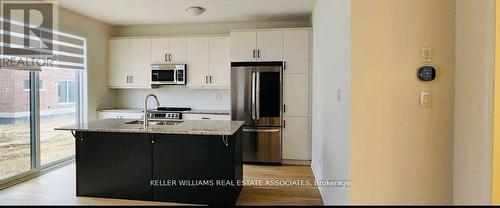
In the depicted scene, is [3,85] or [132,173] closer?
[132,173]

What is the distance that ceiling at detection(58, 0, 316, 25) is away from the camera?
408 cm

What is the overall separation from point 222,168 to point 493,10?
229 centimetres

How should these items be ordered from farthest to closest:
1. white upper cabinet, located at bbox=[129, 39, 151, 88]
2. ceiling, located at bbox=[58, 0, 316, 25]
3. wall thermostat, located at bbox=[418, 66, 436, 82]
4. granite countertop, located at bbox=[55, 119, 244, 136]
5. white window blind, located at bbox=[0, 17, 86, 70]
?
white upper cabinet, located at bbox=[129, 39, 151, 88]
ceiling, located at bbox=[58, 0, 316, 25]
white window blind, located at bbox=[0, 17, 86, 70]
granite countertop, located at bbox=[55, 119, 244, 136]
wall thermostat, located at bbox=[418, 66, 436, 82]

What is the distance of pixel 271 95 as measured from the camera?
4.57 meters

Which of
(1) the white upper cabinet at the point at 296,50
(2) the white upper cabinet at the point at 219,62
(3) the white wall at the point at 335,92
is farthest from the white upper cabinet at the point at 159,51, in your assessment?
(3) the white wall at the point at 335,92

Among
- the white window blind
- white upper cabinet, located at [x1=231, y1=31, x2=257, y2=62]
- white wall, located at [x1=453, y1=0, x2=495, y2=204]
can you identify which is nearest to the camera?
white wall, located at [x1=453, y1=0, x2=495, y2=204]

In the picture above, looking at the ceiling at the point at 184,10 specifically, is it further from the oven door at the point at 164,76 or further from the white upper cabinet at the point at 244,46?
the oven door at the point at 164,76

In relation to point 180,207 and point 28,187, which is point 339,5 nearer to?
point 180,207

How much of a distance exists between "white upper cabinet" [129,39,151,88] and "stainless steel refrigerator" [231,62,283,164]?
158 centimetres

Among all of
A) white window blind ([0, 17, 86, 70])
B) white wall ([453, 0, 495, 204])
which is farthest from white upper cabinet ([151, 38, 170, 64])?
white wall ([453, 0, 495, 204])

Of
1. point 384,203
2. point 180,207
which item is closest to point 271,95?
point 180,207

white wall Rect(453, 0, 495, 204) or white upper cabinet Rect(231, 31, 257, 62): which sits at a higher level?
white upper cabinet Rect(231, 31, 257, 62)

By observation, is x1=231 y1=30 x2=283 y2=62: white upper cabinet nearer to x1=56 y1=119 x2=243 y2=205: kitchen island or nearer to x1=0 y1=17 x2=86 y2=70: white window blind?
x1=56 y1=119 x2=243 y2=205: kitchen island

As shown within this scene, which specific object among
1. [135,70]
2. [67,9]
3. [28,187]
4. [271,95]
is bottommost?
[28,187]
